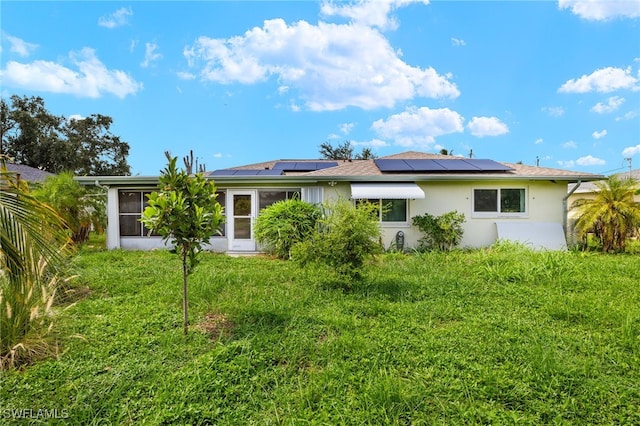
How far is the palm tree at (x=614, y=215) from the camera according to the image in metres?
11.9

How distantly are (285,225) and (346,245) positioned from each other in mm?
5445

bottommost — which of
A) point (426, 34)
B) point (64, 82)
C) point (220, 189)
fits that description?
point (220, 189)

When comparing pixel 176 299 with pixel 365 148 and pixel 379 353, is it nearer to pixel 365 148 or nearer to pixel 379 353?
pixel 379 353

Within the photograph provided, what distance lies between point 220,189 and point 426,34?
11956mm

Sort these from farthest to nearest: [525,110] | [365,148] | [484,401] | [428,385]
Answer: [365,148] < [525,110] < [428,385] < [484,401]

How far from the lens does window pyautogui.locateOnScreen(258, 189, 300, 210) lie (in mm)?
14062

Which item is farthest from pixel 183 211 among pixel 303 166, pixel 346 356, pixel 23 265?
pixel 303 166

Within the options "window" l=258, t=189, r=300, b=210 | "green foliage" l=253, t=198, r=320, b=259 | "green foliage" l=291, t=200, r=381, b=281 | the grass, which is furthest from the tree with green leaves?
"green foliage" l=291, t=200, r=381, b=281

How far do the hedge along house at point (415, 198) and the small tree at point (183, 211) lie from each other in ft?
25.5

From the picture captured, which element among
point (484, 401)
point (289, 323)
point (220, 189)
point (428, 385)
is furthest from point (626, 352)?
point (220, 189)

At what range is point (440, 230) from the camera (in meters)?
12.6

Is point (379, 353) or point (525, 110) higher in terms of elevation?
point (525, 110)

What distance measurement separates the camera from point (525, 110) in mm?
21344

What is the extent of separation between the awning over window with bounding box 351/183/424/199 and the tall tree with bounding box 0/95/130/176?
36.8m
